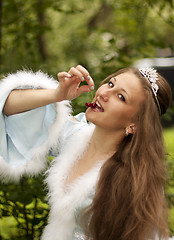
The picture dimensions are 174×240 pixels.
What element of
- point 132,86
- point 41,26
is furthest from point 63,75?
point 41,26

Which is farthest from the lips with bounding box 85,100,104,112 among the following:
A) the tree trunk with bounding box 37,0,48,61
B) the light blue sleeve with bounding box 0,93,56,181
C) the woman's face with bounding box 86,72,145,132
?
the tree trunk with bounding box 37,0,48,61

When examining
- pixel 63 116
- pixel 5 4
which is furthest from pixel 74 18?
pixel 63 116

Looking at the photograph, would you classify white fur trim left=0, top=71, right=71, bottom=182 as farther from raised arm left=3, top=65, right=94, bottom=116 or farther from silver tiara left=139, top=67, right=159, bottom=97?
silver tiara left=139, top=67, right=159, bottom=97

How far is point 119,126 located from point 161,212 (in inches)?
17.1

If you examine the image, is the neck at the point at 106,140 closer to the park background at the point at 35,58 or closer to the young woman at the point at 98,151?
the young woman at the point at 98,151

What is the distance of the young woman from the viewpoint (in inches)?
60.5

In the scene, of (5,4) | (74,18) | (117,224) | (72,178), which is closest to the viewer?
(117,224)

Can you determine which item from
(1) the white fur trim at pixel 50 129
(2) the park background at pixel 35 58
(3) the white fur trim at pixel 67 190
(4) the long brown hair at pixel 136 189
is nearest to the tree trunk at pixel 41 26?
(2) the park background at pixel 35 58

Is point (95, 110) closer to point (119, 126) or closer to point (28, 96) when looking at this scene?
point (119, 126)

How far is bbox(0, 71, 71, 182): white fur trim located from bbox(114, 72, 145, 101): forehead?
1.09 feet

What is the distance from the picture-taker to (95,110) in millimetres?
1553

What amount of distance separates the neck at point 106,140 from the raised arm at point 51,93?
22 cm

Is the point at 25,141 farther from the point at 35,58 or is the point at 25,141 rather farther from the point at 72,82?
the point at 35,58

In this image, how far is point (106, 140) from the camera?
1662 millimetres
